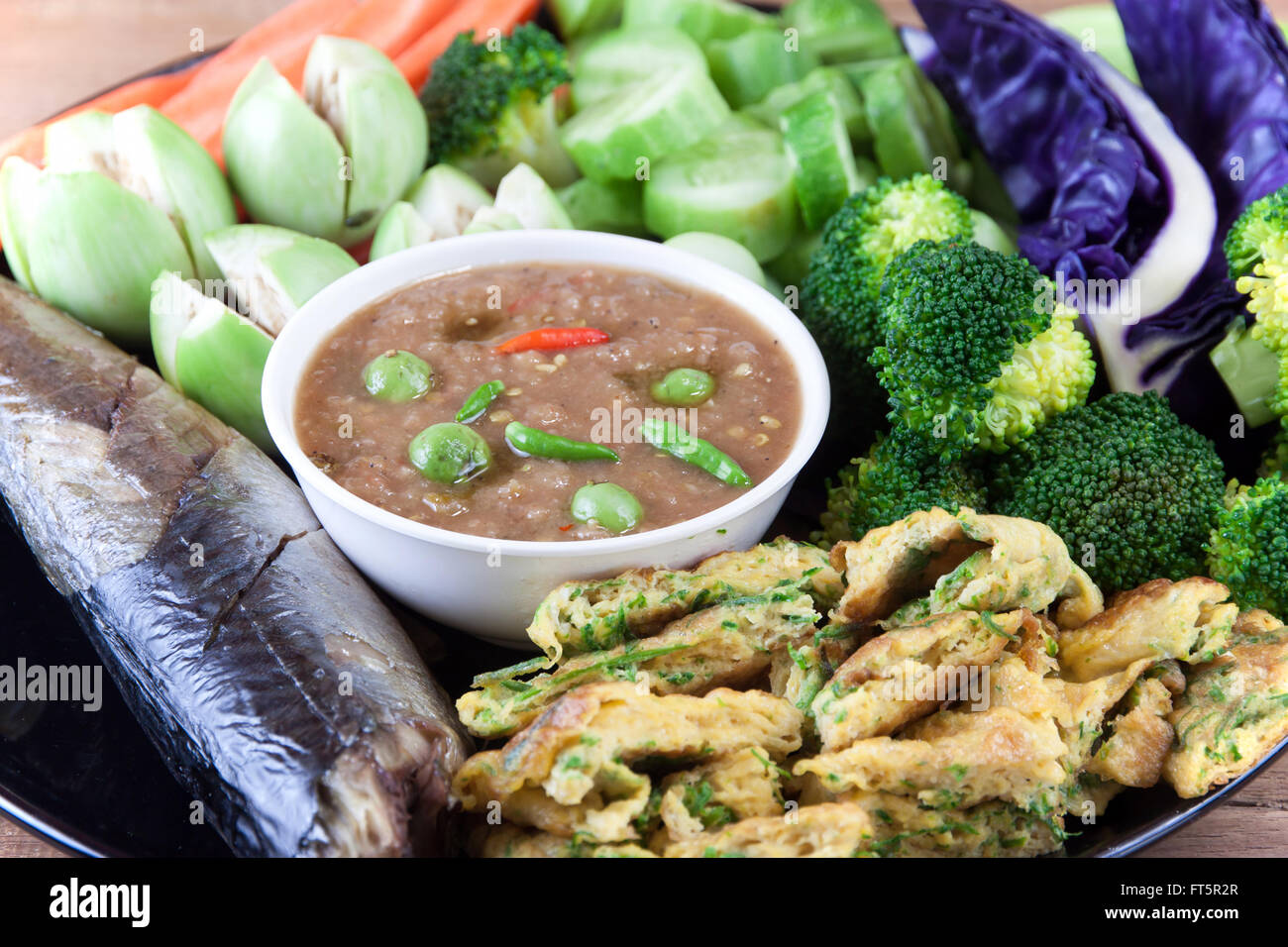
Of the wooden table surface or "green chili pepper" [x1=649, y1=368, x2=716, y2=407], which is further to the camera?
the wooden table surface

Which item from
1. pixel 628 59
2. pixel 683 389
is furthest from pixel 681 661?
pixel 628 59

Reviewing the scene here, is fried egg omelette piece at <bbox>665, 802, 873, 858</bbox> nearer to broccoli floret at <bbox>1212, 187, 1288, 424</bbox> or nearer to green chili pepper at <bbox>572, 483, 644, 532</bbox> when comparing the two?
green chili pepper at <bbox>572, 483, 644, 532</bbox>

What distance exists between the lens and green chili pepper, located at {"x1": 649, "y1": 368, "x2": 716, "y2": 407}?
3.43m

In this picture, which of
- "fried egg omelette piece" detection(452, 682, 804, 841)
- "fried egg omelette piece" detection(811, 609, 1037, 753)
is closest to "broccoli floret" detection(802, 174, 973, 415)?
"fried egg omelette piece" detection(811, 609, 1037, 753)

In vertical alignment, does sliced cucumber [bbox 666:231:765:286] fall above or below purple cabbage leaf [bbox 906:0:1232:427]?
below

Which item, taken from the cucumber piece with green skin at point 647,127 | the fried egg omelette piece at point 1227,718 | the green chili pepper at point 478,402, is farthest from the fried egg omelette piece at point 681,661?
the cucumber piece with green skin at point 647,127

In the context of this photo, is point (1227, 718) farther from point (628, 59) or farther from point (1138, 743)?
point (628, 59)

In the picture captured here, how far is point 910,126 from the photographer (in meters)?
4.57

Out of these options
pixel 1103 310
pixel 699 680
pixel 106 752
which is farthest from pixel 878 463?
pixel 106 752

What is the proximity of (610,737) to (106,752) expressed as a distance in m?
1.45

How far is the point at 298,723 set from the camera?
8.63ft

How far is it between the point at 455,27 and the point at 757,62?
1.32 m

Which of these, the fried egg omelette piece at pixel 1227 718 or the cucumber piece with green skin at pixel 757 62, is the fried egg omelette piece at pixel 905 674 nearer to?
the fried egg omelette piece at pixel 1227 718

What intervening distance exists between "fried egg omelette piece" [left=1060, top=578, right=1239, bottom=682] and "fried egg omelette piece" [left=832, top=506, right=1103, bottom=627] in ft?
0.48
